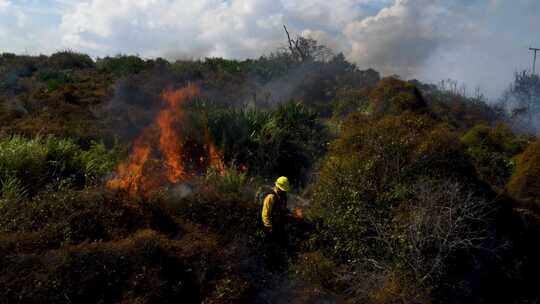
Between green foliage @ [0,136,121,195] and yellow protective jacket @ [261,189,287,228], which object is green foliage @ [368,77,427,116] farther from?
green foliage @ [0,136,121,195]

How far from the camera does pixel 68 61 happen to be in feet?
80.2

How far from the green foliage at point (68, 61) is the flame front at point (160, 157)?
15913mm

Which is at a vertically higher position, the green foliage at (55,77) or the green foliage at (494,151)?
the green foliage at (55,77)

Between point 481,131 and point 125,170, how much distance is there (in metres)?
11.1

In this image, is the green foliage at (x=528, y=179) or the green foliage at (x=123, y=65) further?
the green foliage at (x=123, y=65)

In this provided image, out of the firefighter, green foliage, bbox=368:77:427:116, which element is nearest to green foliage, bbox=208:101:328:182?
green foliage, bbox=368:77:427:116

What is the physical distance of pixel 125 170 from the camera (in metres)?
8.03

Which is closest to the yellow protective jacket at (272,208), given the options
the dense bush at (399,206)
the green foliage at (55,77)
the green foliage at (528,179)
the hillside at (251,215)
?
the hillside at (251,215)

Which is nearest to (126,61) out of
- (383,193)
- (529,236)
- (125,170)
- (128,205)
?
(125,170)

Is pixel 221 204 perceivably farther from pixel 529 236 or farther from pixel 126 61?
pixel 126 61

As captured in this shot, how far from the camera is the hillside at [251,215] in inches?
216

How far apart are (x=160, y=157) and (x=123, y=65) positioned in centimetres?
1520

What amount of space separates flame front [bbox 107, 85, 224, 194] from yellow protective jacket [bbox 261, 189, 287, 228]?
2189 millimetres

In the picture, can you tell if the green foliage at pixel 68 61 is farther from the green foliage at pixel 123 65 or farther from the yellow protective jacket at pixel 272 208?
the yellow protective jacket at pixel 272 208
